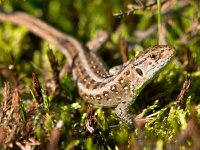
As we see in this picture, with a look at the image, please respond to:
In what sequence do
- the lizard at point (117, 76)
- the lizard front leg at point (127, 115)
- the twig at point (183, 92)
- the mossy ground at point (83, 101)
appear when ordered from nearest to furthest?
the mossy ground at point (83, 101) → the twig at point (183, 92) → the lizard front leg at point (127, 115) → the lizard at point (117, 76)

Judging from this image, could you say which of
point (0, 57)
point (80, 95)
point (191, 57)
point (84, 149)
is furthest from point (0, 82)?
point (191, 57)

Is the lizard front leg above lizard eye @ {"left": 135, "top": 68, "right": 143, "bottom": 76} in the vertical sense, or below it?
below

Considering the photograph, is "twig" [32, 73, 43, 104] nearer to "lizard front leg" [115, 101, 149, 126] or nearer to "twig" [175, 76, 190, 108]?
"lizard front leg" [115, 101, 149, 126]

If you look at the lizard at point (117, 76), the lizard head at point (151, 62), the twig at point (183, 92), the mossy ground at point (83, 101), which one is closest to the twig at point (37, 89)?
the mossy ground at point (83, 101)

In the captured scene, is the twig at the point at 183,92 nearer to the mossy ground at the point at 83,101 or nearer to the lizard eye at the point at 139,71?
the mossy ground at the point at 83,101

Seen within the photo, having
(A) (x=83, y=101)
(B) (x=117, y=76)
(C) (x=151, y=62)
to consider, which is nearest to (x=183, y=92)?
(C) (x=151, y=62)

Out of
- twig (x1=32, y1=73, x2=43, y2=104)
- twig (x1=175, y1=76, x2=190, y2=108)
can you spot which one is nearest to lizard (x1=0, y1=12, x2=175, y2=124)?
twig (x1=175, y1=76, x2=190, y2=108)
